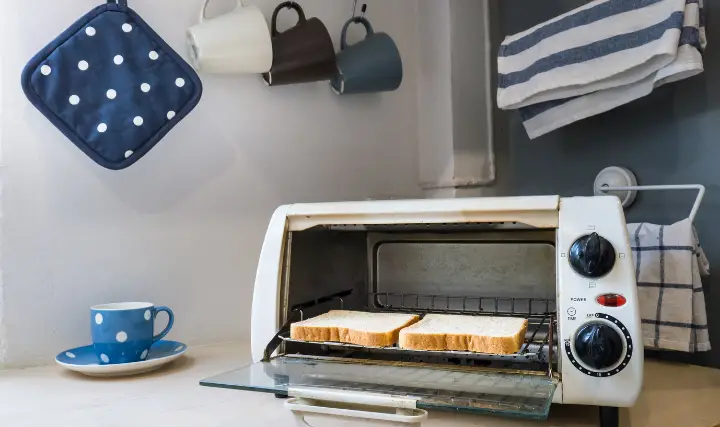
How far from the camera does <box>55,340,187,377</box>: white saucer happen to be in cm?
92

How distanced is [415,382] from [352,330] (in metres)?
0.11

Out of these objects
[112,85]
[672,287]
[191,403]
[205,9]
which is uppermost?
[205,9]

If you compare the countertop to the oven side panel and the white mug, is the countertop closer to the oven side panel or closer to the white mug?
the oven side panel

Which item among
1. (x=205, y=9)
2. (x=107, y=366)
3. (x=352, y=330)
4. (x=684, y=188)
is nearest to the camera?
(x=352, y=330)

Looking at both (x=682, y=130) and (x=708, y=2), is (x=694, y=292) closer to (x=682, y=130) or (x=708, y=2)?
(x=682, y=130)

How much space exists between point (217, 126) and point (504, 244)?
54cm

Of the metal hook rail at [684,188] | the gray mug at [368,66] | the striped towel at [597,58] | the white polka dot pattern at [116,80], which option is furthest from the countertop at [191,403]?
the gray mug at [368,66]

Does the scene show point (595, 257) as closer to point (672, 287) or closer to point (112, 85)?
point (672, 287)

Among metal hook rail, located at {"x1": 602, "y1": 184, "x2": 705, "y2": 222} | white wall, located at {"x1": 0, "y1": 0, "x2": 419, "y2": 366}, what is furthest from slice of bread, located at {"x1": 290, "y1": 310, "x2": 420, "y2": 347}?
metal hook rail, located at {"x1": 602, "y1": 184, "x2": 705, "y2": 222}

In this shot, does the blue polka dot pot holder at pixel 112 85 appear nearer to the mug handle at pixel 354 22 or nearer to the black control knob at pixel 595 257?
the mug handle at pixel 354 22

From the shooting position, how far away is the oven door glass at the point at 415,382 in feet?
2.03

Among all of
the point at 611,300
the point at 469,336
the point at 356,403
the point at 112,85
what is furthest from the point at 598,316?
the point at 112,85

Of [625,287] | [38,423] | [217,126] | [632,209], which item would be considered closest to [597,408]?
[625,287]

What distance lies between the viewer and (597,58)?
106 centimetres
